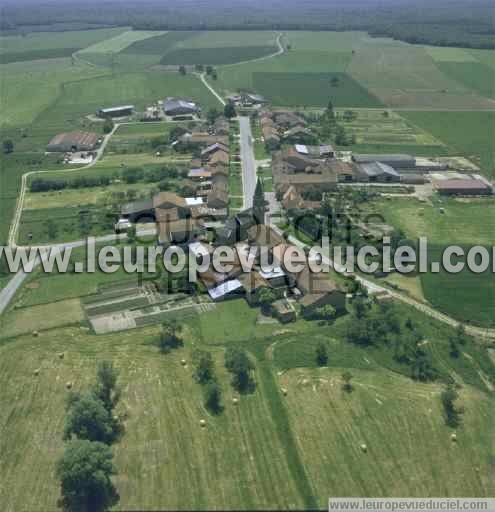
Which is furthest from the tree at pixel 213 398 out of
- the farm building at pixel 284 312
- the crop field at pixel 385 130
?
the crop field at pixel 385 130

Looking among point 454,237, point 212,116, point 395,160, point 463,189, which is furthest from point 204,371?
point 212,116

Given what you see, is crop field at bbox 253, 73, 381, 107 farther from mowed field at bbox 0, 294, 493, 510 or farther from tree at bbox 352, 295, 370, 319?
mowed field at bbox 0, 294, 493, 510

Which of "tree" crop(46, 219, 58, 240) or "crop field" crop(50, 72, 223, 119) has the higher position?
"crop field" crop(50, 72, 223, 119)

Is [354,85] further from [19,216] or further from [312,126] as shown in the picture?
[19,216]

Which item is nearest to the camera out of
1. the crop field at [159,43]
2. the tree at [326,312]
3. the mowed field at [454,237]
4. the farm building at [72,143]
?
the tree at [326,312]

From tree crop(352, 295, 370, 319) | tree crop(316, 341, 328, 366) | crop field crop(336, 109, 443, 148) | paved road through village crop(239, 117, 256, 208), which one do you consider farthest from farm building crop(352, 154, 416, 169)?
tree crop(316, 341, 328, 366)

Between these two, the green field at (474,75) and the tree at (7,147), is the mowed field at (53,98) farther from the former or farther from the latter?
the green field at (474,75)
